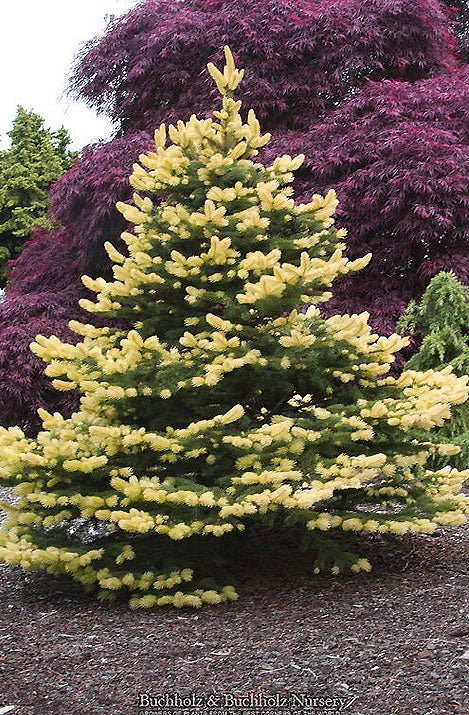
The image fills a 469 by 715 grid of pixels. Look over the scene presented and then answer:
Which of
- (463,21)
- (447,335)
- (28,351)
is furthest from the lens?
(463,21)

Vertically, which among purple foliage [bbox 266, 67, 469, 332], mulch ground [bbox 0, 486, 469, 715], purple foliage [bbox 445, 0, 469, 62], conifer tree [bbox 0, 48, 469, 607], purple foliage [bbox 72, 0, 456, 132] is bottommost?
mulch ground [bbox 0, 486, 469, 715]

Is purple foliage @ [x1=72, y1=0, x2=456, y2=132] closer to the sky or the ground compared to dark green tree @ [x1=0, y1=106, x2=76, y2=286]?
closer to the ground

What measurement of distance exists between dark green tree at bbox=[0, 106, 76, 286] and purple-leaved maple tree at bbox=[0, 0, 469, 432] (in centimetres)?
1247

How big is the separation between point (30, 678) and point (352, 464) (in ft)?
5.65

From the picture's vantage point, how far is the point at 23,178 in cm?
2203

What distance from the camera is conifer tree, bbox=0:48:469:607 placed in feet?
12.5

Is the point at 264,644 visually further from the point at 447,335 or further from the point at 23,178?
the point at 23,178

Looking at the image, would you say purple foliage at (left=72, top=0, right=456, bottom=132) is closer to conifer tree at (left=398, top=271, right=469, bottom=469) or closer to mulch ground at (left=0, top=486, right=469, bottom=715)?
conifer tree at (left=398, top=271, right=469, bottom=469)

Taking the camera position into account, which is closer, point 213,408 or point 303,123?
point 213,408

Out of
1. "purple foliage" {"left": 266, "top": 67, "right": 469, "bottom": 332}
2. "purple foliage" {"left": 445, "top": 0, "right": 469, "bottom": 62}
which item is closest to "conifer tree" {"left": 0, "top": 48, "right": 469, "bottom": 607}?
"purple foliage" {"left": 266, "top": 67, "right": 469, "bottom": 332}

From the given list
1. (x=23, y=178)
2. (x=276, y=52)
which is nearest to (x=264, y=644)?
(x=276, y=52)

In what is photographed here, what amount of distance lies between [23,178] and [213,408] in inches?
770

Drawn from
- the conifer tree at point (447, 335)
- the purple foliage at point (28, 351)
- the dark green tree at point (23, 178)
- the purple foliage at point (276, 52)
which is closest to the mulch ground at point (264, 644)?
the conifer tree at point (447, 335)

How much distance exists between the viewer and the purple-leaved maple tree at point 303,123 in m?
7.64
